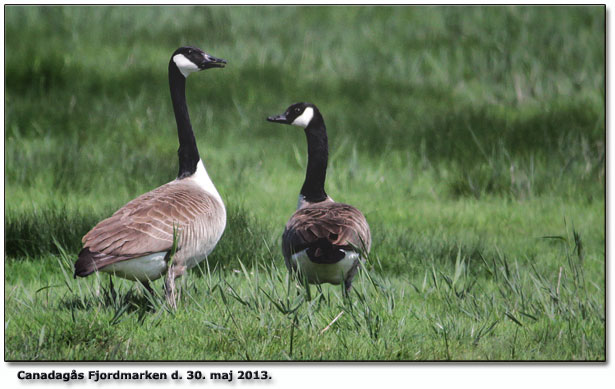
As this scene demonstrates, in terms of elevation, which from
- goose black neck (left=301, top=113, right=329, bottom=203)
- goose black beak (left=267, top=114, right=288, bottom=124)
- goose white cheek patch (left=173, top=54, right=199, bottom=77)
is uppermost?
goose white cheek patch (left=173, top=54, right=199, bottom=77)

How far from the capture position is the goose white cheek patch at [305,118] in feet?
20.9

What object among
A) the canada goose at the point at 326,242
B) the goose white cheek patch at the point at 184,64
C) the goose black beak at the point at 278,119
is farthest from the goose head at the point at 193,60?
the canada goose at the point at 326,242

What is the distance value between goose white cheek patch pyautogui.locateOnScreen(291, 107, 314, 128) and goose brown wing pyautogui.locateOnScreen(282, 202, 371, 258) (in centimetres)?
86

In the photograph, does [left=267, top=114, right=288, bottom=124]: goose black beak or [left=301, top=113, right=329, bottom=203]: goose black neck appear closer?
[left=267, top=114, right=288, bottom=124]: goose black beak

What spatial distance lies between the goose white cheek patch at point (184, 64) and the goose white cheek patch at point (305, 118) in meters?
0.90

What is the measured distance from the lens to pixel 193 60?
6000mm

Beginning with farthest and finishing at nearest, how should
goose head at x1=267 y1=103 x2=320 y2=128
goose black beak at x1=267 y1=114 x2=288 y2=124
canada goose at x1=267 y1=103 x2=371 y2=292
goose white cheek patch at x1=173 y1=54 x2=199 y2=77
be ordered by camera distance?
goose head at x1=267 y1=103 x2=320 y2=128 → goose black beak at x1=267 y1=114 x2=288 y2=124 → goose white cheek patch at x1=173 y1=54 x2=199 y2=77 → canada goose at x1=267 y1=103 x2=371 y2=292

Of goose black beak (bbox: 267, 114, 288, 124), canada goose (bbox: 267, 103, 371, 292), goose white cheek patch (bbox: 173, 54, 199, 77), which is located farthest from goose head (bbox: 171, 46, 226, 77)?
canada goose (bbox: 267, 103, 371, 292)

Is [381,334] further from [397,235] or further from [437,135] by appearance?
[437,135]

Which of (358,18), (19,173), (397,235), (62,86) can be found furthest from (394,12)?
(19,173)

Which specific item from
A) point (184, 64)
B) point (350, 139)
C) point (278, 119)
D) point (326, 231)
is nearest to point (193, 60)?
point (184, 64)

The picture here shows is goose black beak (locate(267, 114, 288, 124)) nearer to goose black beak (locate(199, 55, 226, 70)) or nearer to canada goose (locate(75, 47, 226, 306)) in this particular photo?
goose black beak (locate(199, 55, 226, 70))

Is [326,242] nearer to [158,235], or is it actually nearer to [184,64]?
[158,235]

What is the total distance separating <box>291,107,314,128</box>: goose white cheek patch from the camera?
250 inches
